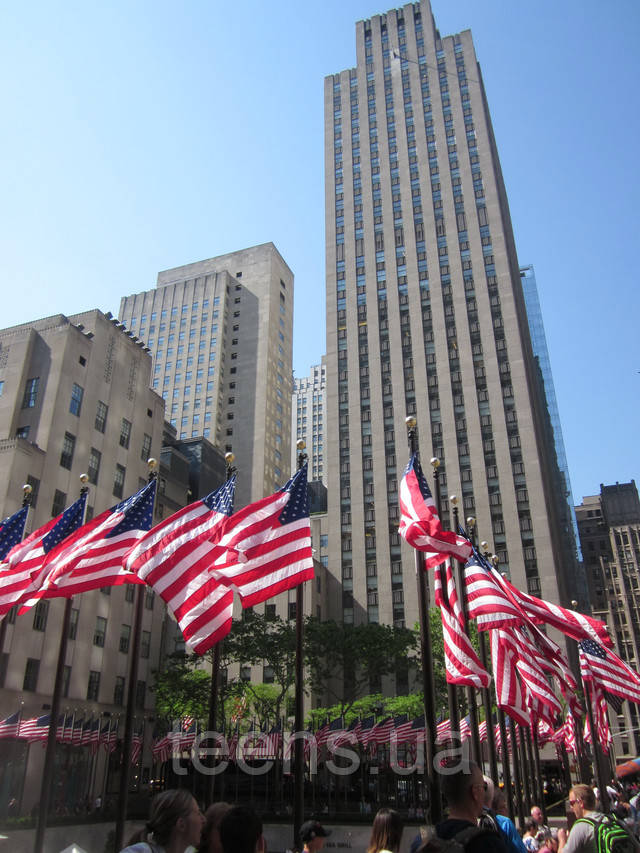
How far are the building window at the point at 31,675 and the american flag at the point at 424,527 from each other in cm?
3795

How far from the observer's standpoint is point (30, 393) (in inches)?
2200

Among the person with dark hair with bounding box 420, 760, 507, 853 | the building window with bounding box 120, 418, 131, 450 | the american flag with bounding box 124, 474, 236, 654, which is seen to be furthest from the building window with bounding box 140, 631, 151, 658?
the person with dark hair with bounding box 420, 760, 507, 853

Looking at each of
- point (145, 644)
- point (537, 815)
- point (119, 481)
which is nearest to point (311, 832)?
point (537, 815)

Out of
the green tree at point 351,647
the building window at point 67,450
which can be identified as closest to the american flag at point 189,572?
the building window at point 67,450

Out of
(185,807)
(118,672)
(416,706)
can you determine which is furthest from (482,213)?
(185,807)

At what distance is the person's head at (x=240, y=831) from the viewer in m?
5.30

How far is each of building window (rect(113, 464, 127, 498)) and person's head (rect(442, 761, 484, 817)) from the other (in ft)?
186

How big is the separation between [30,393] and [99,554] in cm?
4125

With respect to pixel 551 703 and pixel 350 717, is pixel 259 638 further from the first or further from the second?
pixel 551 703

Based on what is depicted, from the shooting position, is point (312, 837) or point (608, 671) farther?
point (608, 671)

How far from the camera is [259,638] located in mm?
55250

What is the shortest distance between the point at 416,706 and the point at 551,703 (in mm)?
43546

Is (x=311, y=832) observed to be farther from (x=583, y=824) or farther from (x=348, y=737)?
(x=348, y=737)

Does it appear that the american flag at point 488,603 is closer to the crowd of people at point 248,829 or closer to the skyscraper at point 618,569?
the crowd of people at point 248,829
